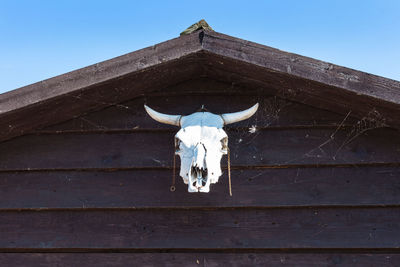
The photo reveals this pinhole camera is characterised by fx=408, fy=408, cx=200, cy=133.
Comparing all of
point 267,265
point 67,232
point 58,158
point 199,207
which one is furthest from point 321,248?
point 58,158

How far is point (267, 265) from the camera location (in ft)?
9.62

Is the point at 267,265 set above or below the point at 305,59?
below

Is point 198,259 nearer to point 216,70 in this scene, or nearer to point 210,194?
point 210,194

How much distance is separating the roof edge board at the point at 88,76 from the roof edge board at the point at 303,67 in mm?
325

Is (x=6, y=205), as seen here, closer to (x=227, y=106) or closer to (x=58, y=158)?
(x=58, y=158)

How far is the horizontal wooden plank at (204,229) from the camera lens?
9.69 ft

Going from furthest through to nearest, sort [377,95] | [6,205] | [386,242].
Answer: [6,205], [386,242], [377,95]

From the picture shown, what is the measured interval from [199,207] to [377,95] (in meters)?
1.47

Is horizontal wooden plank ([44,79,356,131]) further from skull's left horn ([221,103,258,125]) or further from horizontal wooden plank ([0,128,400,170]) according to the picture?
skull's left horn ([221,103,258,125])

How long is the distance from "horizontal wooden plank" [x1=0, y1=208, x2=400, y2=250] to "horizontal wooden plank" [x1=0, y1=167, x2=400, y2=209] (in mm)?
71

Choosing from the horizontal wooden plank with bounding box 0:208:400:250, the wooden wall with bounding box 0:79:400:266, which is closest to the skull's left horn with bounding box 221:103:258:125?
the wooden wall with bounding box 0:79:400:266

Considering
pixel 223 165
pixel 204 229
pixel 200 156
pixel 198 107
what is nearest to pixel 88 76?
pixel 198 107

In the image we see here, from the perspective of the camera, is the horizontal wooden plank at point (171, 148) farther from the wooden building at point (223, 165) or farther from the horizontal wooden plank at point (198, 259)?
the horizontal wooden plank at point (198, 259)

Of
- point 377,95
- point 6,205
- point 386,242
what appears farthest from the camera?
point 6,205
